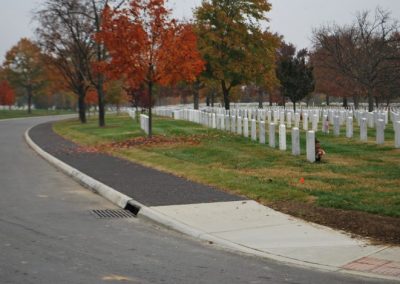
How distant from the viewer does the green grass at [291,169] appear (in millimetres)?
9367

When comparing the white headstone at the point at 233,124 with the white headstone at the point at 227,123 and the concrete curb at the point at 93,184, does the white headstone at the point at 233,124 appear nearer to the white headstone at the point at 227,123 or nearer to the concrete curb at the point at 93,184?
the white headstone at the point at 227,123

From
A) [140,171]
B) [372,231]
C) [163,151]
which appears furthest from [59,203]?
[163,151]

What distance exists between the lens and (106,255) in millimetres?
6406

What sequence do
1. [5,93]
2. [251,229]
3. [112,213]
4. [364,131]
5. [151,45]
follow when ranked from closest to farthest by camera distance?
1. [251,229]
2. [112,213]
3. [364,131]
4. [151,45]
5. [5,93]

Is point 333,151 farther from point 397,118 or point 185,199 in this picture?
point 185,199

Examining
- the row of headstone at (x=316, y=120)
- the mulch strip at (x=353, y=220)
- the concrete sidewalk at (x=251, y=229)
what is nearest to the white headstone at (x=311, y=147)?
the row of headstone at (x=316, y=120)

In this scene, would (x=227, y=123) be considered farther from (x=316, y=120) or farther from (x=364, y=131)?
(x=364, y=131)

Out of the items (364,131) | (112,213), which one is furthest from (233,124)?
(112,213)

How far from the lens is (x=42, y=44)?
4309 cm

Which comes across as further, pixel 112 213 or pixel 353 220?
pixel 112 213

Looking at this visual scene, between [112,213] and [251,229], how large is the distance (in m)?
2.60

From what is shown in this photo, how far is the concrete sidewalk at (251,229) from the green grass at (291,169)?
2.70 feet

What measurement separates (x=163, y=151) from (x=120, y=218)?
9.31 metres

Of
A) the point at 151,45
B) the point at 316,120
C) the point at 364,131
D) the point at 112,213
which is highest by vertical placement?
the point at 151,45
